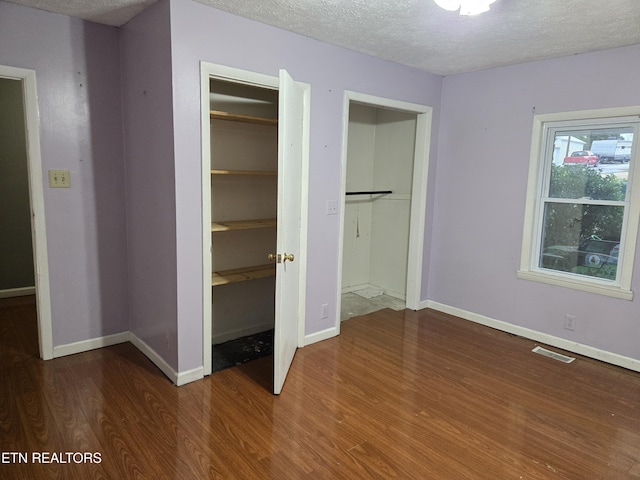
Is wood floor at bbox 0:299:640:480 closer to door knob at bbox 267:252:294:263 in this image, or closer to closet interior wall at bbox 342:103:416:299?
door knob at bbox 267:252:294:263

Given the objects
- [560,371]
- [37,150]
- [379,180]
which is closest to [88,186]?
[37,150]

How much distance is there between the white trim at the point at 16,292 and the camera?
4.27 m

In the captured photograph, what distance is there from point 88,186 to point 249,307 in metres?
1.56


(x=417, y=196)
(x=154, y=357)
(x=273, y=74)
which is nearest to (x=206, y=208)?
(x=273, y=74)

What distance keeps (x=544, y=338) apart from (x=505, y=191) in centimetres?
131

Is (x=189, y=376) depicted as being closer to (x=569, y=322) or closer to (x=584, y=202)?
(x=569, y=322)

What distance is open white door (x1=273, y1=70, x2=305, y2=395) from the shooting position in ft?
8.00

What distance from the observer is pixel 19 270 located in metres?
4.35

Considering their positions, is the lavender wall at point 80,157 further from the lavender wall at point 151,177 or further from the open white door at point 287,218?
the open white door at point 287,218

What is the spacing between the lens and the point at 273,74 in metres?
2.87

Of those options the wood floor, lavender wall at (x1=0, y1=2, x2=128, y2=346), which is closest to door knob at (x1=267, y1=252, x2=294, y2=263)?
the wood floor

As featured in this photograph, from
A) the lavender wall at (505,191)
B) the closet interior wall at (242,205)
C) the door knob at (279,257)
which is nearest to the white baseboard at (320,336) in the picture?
the closet interior wall at (242,205)

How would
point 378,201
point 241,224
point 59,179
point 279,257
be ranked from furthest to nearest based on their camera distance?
point 378,201 → point 241,224 → point 59,179 → point 279,257

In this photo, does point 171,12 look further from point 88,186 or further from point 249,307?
point 249,307
